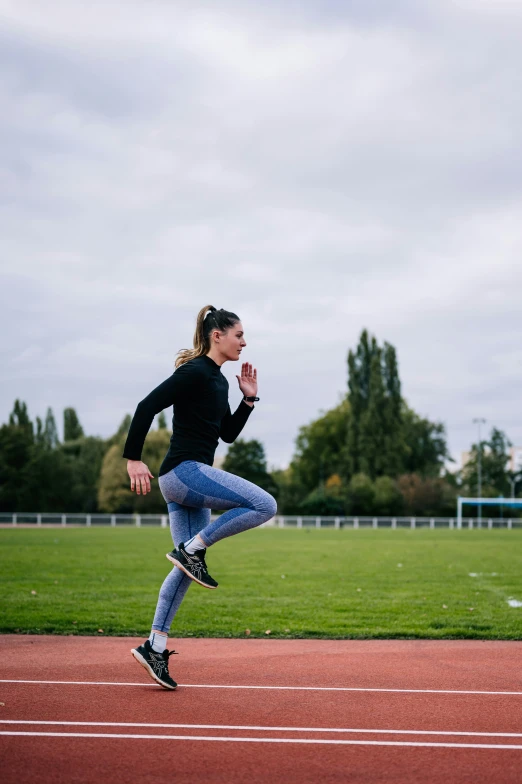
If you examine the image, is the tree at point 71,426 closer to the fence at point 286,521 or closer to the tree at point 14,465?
the tree at point 14,465

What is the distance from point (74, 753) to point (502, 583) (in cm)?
1284

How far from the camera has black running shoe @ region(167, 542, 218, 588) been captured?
17.9 feet

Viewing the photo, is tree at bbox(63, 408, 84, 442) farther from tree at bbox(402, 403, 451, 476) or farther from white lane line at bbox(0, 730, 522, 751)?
white lane line at bbox(0, 730, 522, 751)

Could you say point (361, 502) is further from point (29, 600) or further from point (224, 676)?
point (224, 676)

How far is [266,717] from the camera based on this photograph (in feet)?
15.9

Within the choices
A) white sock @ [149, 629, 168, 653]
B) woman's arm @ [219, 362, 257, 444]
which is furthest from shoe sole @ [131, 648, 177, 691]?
woman's arm @ [219, 362, 257, 444]

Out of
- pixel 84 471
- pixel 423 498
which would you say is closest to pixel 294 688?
pixel 423 498

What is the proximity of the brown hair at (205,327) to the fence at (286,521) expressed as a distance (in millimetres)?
54784

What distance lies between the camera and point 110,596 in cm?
1288

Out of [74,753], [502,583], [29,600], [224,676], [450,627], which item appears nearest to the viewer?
[74,753]

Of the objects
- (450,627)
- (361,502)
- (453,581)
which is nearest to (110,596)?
(450,627)

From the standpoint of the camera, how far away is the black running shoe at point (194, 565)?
545 centimetres

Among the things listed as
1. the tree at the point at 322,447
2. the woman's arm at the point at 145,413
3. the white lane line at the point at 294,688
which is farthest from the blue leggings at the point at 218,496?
the tree at the point at 322,447

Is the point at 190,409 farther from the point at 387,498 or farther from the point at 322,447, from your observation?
the point at 322,447
